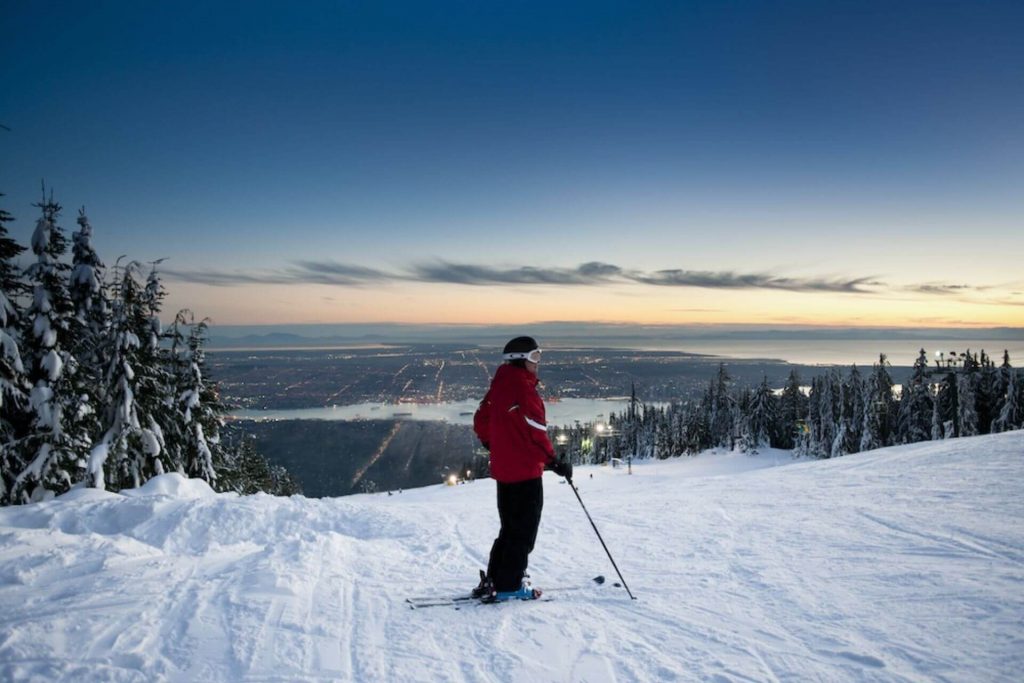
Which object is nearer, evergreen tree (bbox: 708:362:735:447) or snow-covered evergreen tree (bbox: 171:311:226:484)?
snow-covered evergreen tree (bbox: 171:311:226:484)

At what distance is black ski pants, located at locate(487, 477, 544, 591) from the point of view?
16.3ft

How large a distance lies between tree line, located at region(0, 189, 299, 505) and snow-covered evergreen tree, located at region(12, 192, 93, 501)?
0.11 ft

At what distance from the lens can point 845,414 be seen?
60844mm

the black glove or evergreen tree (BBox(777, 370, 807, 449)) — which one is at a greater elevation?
the black glove

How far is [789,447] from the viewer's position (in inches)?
2662

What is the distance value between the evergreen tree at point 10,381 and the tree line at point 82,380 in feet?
0.11

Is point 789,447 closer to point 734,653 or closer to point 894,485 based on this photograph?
point 894,485

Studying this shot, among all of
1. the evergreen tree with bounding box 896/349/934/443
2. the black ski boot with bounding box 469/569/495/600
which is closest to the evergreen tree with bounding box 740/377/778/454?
the evergreen tree with bounding box 896/349/934/443

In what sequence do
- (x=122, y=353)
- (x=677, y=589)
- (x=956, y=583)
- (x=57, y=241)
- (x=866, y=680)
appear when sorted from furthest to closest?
(x=122, y=353), (x=57, y=241), (x=677, y=589), (x=956, y=583), (x=866, y=680)

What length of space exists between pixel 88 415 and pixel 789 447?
74570mm

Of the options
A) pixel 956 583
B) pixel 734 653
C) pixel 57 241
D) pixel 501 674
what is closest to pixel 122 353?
pixel 57 241

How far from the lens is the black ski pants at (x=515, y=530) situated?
4.95 m

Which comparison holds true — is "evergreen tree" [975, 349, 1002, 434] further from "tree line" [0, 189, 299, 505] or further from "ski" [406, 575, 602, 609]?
"tree line" [0, 189, 299, 505]

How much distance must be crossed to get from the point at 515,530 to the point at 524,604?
70 cm
